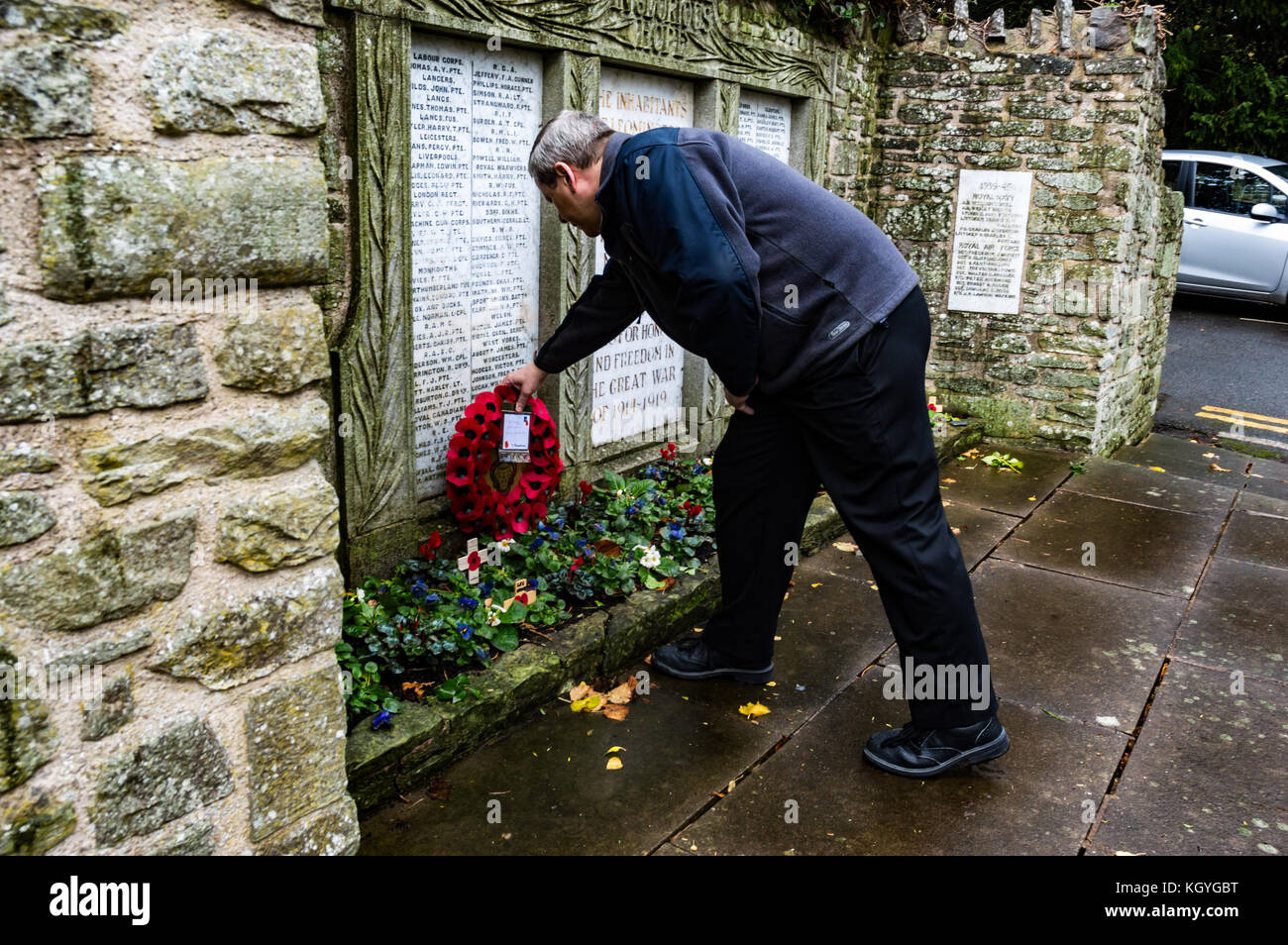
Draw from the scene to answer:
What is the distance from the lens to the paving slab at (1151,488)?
5637 mm

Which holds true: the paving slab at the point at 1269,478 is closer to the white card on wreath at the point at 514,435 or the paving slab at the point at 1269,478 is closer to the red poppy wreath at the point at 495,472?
the red poppy wreath at the point at 495,472

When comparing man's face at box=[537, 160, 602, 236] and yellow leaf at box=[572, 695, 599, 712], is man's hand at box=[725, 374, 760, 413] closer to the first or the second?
man's face at box=[537, 160, 602, 236]

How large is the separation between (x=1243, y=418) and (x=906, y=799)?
7142mm

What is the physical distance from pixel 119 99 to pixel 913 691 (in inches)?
90.6

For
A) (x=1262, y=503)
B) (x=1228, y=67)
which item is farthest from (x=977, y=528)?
(x=1228, y=67)

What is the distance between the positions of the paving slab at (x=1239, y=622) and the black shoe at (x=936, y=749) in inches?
46.9

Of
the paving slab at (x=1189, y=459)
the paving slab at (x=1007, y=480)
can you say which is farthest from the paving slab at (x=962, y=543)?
the paving slab at (x=1189, y=459)

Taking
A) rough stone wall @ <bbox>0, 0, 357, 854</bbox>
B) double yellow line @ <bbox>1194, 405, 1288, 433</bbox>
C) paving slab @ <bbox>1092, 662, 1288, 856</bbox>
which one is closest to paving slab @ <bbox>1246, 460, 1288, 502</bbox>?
double yellow line @ <bbox>1194, 405, 1288, 433</bbox>

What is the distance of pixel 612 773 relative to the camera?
289cm

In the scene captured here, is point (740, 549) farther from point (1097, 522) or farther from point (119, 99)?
point (1097, 522)

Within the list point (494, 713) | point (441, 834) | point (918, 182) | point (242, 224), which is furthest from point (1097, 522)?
point (242, 224)

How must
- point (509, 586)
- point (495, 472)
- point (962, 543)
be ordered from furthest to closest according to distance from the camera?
point (962, 543), point (495, 472), point (509, 586)

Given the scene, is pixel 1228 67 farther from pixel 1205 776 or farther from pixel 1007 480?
pixel 1205 776

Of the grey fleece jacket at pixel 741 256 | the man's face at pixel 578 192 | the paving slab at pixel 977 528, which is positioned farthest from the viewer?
the paving slab at pixel 977 528
